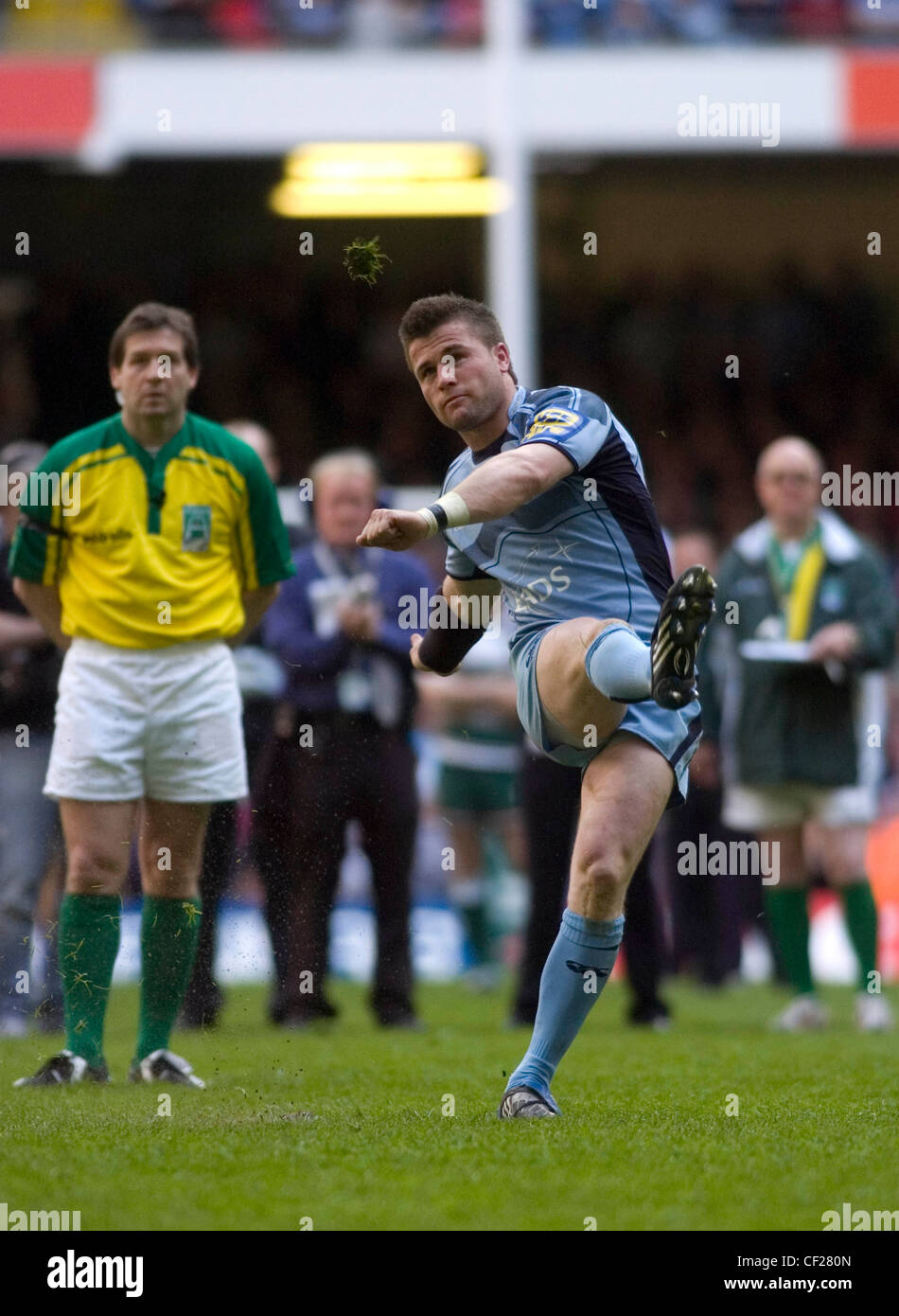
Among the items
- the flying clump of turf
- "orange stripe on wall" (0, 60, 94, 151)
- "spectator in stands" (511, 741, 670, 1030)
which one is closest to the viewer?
the flying clump of turf

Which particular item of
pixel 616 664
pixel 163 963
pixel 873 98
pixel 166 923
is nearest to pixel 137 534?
pixel 166 923

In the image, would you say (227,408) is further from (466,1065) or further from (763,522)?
(466,1065)

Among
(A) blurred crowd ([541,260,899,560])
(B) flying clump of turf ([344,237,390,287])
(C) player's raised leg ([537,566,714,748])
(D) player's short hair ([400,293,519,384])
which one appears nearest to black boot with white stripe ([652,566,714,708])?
(C) player's raised leg ([537,566,714,748])

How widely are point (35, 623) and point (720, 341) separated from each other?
12.1 meters

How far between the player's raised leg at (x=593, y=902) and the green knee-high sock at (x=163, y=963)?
53.2 inches

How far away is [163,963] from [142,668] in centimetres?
90

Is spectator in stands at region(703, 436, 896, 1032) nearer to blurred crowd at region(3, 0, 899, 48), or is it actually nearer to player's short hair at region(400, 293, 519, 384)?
player's short hair at region(400, 293, 519, 384)

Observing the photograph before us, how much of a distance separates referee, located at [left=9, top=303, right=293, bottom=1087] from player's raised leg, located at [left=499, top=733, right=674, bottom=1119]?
4.38ft

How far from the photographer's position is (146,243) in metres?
20.1

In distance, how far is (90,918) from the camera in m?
6.01

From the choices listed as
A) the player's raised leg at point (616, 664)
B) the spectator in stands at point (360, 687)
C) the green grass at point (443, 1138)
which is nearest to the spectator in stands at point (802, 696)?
the green grass at point (443, 1138)

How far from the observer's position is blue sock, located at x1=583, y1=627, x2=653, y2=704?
495 centimetres

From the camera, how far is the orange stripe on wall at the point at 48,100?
1446 cm

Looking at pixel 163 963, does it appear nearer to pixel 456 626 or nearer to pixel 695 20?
pixel 456 626
